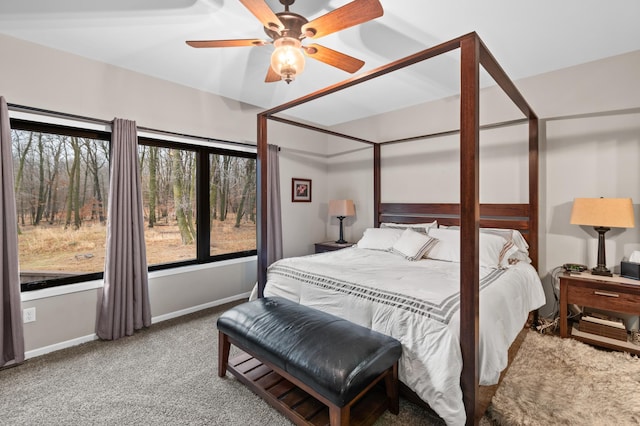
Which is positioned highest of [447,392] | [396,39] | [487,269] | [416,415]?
[396,39]

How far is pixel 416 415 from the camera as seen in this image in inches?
70.7

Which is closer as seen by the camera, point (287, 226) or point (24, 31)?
point (24, 31)

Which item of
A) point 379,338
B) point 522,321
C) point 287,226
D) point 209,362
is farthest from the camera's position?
point 287,226

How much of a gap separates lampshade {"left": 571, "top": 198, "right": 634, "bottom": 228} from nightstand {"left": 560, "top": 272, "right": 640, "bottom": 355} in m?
0.45

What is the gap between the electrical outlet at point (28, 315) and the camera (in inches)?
97.7

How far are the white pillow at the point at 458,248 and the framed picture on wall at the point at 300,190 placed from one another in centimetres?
204

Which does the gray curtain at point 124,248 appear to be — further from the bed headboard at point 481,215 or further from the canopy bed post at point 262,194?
the bed headboard at point 481,215

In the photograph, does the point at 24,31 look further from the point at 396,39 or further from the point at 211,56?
the point at 396,39

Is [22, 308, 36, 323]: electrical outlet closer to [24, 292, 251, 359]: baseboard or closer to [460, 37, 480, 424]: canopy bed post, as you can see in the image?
[24, 292, 251, 359]: baseboard

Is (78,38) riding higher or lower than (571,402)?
higher

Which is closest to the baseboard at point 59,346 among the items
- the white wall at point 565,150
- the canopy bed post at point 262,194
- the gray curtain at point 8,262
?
the gray curtain at point 8,262

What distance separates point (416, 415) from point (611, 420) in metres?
1.07

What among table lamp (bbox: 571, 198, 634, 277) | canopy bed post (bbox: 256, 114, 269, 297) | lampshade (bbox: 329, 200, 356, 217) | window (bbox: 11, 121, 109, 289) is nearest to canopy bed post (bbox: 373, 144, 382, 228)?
lampshade (bbox: 329, 200, 356, 217)

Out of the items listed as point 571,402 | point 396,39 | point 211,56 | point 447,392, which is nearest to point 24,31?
point 211,56
